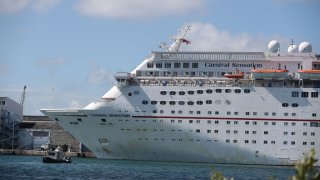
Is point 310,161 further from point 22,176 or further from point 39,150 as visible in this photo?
point 39,150

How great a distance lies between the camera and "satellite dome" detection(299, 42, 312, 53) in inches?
2174

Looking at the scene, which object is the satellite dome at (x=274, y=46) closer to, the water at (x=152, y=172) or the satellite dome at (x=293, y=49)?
the satellite dome at (x=293, y=49)

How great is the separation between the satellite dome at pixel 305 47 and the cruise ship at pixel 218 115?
11cm

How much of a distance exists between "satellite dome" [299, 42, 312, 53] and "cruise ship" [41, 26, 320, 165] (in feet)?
0.35

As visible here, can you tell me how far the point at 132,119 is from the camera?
176 feet

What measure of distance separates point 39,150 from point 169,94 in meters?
31.9

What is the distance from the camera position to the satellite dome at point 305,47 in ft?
181

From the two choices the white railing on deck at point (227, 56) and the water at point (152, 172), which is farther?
the white railing on deck at point (227, 56)

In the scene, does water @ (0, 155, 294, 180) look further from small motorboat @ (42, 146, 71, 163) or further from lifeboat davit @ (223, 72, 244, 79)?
lifeboat davit @ (223, 72, 244, 79)

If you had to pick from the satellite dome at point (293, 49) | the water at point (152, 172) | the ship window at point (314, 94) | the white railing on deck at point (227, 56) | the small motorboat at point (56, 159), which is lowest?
the water at point (152, 172)

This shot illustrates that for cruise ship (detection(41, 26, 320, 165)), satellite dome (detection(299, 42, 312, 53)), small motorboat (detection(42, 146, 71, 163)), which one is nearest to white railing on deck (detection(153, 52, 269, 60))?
cruise ship (detection(41, 26, 320, 165))

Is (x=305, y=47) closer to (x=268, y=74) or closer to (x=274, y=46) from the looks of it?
(x=274, y=46)

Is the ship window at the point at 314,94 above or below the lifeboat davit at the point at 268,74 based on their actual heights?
below

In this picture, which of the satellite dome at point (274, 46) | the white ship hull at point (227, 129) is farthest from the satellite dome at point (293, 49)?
the white ship hull at point (227, 129)
